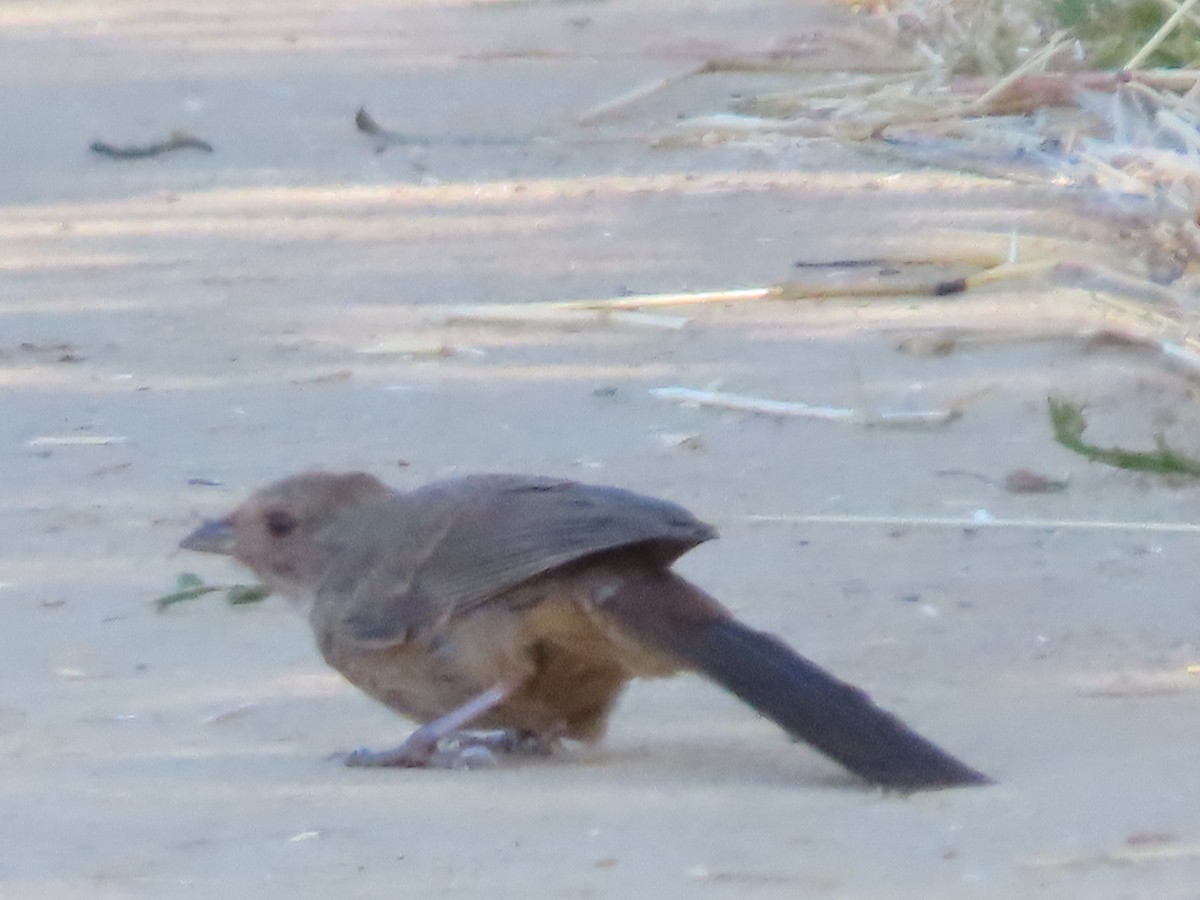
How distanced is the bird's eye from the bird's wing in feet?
0.23

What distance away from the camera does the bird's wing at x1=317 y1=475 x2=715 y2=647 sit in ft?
11.8

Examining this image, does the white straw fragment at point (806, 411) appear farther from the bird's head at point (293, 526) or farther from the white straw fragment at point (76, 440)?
the bird's head at point (293, 526)

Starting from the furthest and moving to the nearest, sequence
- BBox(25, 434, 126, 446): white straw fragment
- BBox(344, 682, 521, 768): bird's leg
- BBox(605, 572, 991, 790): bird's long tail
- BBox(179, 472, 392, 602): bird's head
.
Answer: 1. BBox(25, 434, 126, 446): white straw fragment
2. BBox(179, 472, 392, 602): bird's head
3. BBox(344, 682, 521, 768): bird's leg
4. BBox(605, 572, 991, 790): bird's long tail

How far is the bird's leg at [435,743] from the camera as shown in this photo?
12.1 feet

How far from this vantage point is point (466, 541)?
379 centimetres

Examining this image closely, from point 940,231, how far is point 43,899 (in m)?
5.10

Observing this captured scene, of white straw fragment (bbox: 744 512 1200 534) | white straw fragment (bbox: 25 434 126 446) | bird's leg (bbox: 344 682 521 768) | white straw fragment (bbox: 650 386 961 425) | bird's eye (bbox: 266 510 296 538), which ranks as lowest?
white straw fragment (bbox: 25 434 126 446)

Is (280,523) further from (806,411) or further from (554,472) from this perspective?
(806,411)

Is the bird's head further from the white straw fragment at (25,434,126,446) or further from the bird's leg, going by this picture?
the white straw fragment at (25,434,126,446)

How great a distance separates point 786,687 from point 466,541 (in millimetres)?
558

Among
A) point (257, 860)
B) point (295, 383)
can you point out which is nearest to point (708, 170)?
point (295, 383)

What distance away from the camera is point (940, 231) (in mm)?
7633

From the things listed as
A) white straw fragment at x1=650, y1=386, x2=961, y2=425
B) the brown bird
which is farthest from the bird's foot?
white straw fragment at x1=650, y1=386, x2=961, y2=425

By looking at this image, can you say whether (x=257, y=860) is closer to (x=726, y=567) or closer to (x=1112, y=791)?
(x=1112, y=791)
